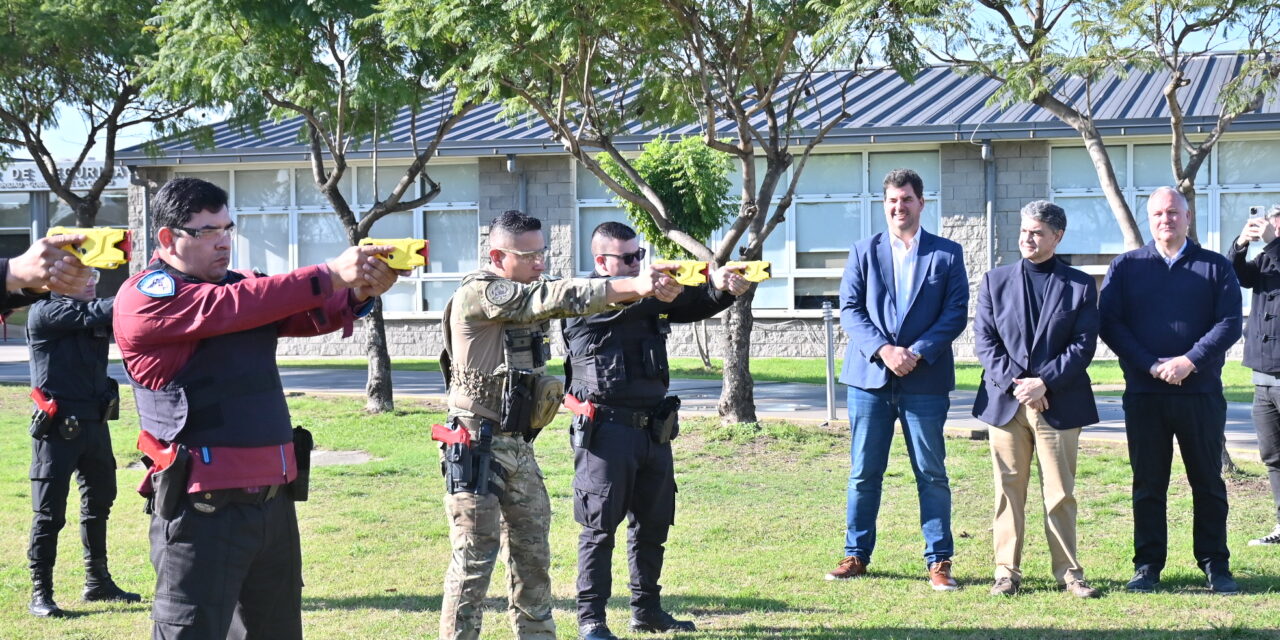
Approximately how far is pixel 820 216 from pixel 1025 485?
15.6 m

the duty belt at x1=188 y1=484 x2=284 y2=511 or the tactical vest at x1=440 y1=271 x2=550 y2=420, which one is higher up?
the tactical vest at x1=440 y1=271 x2=550 y2=420

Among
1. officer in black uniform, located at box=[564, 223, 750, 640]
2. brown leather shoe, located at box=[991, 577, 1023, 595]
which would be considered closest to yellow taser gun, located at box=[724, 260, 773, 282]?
officer in black uniform, located at box=[564, 223, 750, 640]

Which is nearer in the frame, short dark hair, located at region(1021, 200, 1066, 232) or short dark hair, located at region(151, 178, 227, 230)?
short dark hair, located at region(151, 178, 227, 230)

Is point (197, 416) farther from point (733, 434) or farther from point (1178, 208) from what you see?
point (733, 434)

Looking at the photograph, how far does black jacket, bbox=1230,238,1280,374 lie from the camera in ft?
23.0

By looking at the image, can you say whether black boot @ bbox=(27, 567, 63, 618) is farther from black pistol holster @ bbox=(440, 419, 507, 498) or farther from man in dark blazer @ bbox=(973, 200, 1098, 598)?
man in dark blazer @ bbox=(973, 200, 1098, 598)

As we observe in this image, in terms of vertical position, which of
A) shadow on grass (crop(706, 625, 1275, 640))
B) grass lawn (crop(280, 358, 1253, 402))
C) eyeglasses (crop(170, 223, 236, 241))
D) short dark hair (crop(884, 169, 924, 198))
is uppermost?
short dark hair (crop(884, 169, 924, 198))

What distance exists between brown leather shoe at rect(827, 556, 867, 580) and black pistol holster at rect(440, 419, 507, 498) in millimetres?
2453

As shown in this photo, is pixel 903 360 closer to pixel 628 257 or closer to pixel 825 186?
pixel 628 257

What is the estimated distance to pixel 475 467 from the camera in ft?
15.7

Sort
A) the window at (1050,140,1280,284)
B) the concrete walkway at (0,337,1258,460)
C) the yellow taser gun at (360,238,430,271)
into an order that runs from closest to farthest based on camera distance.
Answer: the yellow taser gun at (360,238,430,271), the concrete walkway at (0,337,1258,460), the window at (1050,140,1280,284)

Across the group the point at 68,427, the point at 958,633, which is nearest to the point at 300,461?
the point at 68,427

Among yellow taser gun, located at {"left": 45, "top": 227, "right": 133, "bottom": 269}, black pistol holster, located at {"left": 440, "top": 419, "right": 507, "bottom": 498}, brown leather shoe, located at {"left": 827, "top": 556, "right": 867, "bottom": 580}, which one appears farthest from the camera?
brown leather shoe, located at {"left": 827, "top": 556, "right": 867, "bottom": 580}

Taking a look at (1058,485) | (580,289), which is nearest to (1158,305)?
(1058,485)
